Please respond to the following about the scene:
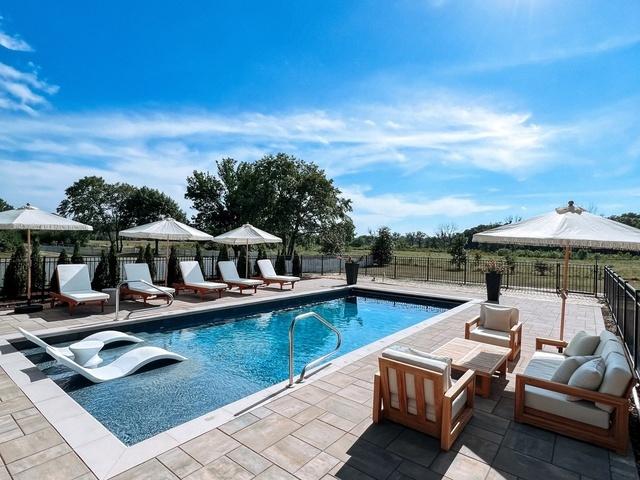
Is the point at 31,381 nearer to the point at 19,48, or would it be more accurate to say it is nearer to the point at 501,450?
the point at 501,450

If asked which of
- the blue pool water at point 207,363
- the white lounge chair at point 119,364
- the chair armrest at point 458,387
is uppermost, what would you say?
the chair armrest at point 458,387

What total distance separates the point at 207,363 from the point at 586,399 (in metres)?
4.93

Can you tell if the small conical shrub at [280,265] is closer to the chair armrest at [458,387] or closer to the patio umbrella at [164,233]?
the patio umbrella at [164,233]

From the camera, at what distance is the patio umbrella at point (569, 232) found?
367cm

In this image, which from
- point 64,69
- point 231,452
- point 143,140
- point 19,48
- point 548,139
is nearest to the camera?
point 231,452

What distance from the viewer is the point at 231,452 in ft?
8.56

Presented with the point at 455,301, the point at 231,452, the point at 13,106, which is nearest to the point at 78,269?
the point at 13,106

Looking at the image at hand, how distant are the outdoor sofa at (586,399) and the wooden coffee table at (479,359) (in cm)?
48

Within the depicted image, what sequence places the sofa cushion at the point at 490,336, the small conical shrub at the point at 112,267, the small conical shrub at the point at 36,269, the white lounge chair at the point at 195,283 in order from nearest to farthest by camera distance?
1. the sofa cushion at the point at 490,336
2. the small conical shrub at the point at 36,269
3. the white lounge chair at the point at 195,283
4. the small conical shrub at the point at 112,267

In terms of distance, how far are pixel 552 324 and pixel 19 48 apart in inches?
543

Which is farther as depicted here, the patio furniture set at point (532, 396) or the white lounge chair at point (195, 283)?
the white lounge chair at point (195, 283)

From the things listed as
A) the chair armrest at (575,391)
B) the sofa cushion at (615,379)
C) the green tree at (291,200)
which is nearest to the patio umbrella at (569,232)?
the sofa cushion at (615,379)

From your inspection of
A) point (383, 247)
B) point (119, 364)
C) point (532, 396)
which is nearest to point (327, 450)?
point (532, 396)

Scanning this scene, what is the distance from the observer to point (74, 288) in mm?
7902
